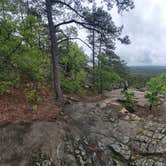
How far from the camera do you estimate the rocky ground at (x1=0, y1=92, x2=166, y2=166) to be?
635 cm

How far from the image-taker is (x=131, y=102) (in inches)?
412

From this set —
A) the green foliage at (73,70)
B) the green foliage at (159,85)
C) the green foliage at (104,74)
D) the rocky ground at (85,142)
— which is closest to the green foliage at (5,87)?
the rocky ground at (85,142)

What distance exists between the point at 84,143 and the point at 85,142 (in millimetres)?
84

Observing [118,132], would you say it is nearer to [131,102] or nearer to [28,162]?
[131,102]

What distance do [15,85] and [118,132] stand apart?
545 centimetres

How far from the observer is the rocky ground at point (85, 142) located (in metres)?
6.35

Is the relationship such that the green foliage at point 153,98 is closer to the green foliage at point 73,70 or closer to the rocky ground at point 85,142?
the rocky ground at point 85,142

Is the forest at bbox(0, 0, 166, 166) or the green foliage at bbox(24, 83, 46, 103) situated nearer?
the forest at bbox(0, 0, 166, 166)

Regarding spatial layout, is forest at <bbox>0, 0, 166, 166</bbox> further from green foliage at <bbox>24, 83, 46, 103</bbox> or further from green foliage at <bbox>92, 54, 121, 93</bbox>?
green foliage at <bbox>92, 54, 121, 93</bbox>

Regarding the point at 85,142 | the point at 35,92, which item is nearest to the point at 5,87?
the point at 35,92

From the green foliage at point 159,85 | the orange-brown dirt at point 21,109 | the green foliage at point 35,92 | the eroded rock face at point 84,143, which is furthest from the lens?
the green foliage at point 159,85

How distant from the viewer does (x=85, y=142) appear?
730 cm

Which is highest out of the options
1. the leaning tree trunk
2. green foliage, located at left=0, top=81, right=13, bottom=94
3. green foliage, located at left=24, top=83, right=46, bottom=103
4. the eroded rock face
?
the leaning tree trunk

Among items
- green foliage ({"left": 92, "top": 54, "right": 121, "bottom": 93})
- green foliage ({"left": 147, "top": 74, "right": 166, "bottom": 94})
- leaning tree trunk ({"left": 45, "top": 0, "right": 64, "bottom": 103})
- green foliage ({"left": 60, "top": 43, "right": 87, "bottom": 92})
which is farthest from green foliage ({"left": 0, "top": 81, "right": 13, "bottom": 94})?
green foliage ({"left": 92, "top": 54, "right": 121, "bottom": 93})
